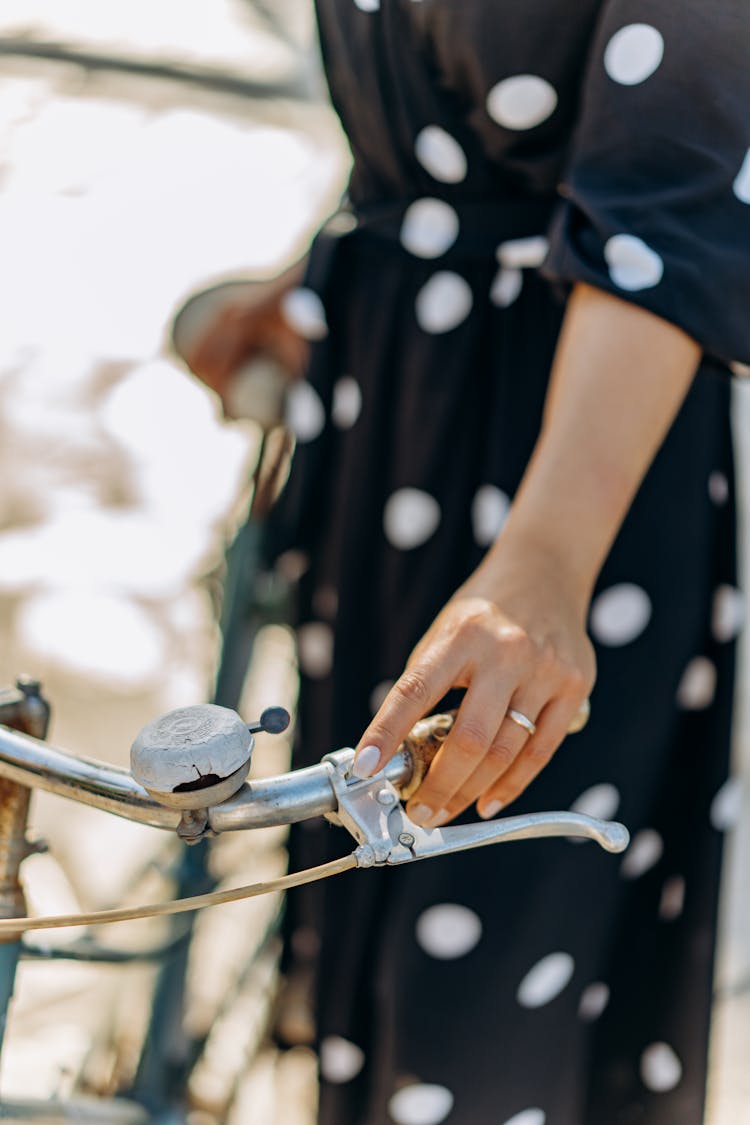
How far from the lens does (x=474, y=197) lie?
0.62 meters

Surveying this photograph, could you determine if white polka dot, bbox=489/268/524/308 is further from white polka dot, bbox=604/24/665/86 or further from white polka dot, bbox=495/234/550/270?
white polka dot, bbox=604/24/665/86

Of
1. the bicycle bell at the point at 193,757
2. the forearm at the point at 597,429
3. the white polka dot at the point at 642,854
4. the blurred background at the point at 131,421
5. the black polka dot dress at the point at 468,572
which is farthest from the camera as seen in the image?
the blurred background at the point at 131,421

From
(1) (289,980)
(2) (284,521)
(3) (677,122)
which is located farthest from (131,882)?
(3) (677,122)

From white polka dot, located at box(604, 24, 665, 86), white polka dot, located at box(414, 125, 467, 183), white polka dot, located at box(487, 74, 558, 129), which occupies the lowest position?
white polka dot, located at box(414, 125, 467, 183)

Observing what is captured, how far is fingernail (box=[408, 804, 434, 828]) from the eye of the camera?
15.3 inches

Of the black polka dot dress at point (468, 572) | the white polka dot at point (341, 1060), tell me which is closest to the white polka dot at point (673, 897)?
the black polka dot dress at point (468, 572)

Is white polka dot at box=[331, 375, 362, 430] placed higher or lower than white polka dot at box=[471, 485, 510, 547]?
higher

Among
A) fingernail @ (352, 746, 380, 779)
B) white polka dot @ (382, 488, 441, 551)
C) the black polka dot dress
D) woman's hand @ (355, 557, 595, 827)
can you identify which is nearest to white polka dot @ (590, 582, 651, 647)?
the black polka dot dress

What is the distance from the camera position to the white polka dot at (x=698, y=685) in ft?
2.26

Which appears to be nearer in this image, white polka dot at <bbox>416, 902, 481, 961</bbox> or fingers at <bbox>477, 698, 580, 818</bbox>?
fingers at <bbox>477, 698, 580, 818</bbox>

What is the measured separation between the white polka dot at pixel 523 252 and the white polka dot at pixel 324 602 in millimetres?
237

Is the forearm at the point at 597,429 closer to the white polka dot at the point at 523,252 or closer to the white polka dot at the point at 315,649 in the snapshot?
the white polka dot at the point at 523,252

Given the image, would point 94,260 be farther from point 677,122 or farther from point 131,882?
point 677,122

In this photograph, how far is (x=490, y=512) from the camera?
0.64m
